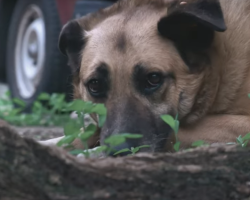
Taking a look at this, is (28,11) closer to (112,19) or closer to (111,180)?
(112,19)

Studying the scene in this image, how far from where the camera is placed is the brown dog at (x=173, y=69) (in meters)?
3.08

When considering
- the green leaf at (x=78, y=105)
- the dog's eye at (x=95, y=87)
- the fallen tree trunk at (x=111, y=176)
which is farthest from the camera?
the dog's eye at (x=95, y=87)

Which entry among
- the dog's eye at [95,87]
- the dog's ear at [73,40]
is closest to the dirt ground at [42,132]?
the dog's ear at [73,40]

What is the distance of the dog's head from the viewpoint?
9.98 ft

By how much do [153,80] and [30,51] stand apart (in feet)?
13.7

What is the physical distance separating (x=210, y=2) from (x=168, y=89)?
0.55 m

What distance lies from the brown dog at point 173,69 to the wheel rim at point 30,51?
3210 mm

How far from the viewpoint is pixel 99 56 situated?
3.32 meters

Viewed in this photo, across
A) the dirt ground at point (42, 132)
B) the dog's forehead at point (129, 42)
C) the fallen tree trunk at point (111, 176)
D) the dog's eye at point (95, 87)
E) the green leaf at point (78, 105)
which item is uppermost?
the dog's forehead at point (129, 42)

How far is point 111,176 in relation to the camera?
179 centimetres

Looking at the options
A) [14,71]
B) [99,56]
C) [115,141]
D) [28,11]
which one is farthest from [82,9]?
[115,141]

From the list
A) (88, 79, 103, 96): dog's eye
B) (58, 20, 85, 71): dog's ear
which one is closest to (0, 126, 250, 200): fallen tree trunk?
(88, 79, 103, 96): dog's eye

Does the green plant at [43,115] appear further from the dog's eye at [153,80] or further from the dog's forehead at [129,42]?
the dog's eye at [153,80]

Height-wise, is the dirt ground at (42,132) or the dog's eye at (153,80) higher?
the dog's eye at (153,80)
